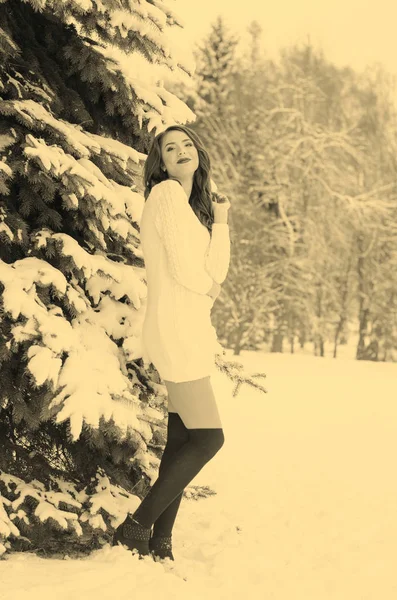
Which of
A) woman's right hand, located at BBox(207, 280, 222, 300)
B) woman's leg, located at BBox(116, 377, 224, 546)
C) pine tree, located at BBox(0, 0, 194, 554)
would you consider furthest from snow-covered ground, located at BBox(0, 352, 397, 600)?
woman's right hand, located at BBox(207, 280, 222, 300)

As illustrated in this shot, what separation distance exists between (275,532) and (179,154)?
2.55m

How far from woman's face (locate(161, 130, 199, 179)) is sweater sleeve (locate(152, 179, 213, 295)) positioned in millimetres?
223

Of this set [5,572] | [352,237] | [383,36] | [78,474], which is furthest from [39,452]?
[383,36]

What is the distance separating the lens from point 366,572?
392 cm

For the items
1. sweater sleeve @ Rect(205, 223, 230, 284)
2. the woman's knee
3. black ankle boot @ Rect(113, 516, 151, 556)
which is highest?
sweater sleeve @ Rect(205, 223, 230, 284)

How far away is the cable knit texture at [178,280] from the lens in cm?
321

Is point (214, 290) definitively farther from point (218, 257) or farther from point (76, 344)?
point (76, 344)

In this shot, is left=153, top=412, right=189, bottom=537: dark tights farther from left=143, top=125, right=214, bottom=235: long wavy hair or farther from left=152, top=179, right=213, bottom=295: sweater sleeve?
left=143, top=125, right=214, bottom=235: long wavy hair

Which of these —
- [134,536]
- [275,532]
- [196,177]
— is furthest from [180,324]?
[275,532]

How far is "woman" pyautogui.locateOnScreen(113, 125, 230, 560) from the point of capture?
322 centimetres

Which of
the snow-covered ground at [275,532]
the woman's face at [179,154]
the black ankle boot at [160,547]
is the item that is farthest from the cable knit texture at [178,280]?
the snow-covered ground at [275,532]

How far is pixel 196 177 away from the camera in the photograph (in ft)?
12.0

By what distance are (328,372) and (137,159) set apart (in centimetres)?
1442

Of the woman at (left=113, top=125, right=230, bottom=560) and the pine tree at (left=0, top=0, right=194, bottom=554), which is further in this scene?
the pine tree at (left=0, top=0, right=194, bottom=554)
